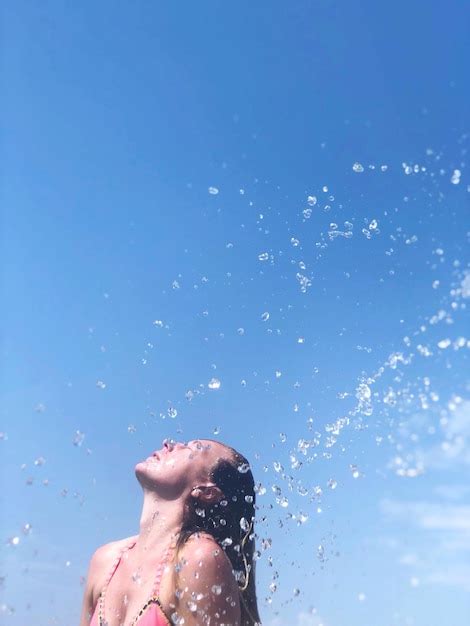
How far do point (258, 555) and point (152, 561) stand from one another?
747mm

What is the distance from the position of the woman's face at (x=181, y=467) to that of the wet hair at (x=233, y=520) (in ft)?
0.20

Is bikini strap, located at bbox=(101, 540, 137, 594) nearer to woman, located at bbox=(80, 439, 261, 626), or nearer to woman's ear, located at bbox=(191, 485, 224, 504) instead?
woman, located at bbox=(80, 439, 261, 626)

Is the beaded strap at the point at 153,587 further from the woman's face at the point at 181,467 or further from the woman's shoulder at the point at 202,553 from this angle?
the woman's face at the point at 181,467

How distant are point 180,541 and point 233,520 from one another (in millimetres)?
413

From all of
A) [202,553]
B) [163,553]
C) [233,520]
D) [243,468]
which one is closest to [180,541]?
[163,553]

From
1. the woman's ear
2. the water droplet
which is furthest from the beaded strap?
the water droplet

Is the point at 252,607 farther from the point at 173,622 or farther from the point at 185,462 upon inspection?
the point at 185,462

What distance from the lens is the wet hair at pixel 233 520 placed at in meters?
4.74

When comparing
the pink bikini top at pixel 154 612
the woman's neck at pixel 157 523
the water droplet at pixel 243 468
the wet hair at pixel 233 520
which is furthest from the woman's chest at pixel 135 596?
the water droplet at pixel 243 468

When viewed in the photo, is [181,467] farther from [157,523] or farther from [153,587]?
[153,587]

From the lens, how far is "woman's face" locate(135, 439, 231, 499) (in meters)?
4.81

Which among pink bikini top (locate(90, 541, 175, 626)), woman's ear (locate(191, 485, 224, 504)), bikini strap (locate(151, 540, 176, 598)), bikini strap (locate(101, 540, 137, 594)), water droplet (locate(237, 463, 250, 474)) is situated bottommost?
pink bikini top (locate(90, 541, 175, 626))

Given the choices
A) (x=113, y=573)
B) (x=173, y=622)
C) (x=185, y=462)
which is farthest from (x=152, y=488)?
(x=173, y=622)

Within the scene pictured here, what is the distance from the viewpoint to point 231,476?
15.9ft
